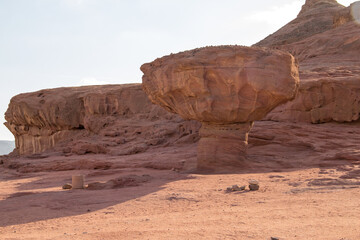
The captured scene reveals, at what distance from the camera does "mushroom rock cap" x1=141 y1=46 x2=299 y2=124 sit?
847 cm

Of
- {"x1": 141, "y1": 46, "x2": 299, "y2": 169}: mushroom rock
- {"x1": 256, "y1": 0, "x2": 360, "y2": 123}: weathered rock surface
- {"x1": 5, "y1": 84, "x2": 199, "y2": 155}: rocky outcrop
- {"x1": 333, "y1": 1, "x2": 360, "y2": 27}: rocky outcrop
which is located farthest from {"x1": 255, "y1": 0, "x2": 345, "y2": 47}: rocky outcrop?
{"x1": 141, "y1": 46, "x2": 299, "y2": 169}: mushroom rock

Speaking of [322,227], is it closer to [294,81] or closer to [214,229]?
[214,229]

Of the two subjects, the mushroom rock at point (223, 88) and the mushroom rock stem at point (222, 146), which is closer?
the mushroom rock at point (223, 88)

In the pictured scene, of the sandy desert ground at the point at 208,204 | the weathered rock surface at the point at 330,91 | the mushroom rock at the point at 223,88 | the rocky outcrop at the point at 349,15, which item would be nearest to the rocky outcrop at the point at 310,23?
the rocky outcrop at the point at 349,15

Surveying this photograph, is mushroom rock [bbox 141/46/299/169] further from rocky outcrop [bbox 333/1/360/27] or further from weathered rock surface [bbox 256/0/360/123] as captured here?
rocky outcrop [bbox 333/1/360/27]

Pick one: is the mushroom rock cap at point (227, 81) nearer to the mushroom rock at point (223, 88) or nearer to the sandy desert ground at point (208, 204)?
the mushroom rock at point (223, 88)

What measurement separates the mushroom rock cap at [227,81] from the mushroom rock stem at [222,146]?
23 centimetres

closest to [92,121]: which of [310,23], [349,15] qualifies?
[349,15]

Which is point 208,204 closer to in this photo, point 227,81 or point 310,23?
point 227,81

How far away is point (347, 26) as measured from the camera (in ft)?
73.7

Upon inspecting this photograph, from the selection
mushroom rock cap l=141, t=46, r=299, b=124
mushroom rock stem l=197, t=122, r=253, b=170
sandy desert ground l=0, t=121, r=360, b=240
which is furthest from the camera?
mushroom rock stem l=197, t=122, r=253, b=170

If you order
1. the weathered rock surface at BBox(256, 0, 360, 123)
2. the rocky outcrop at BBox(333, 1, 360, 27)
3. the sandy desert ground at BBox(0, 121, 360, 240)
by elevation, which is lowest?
the sandy desert ground at BBox(0, 121, 360, 240)

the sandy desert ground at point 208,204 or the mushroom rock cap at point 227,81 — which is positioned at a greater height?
the mushroom rock cap at point 227,81

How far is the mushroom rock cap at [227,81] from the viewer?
8.47 m
